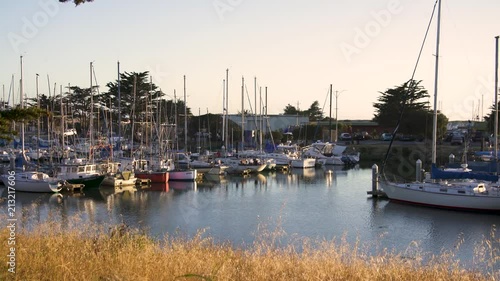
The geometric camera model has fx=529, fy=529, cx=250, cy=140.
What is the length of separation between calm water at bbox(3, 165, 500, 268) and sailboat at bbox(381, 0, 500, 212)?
505 millimetres

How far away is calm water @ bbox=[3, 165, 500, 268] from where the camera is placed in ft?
74.2

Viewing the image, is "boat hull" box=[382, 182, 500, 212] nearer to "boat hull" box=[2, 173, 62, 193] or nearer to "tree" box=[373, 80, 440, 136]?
"boat hull" box=[2, 173, 62, 193]

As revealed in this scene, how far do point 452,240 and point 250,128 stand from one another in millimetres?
66328

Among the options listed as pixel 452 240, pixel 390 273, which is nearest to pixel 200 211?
pixel 452 240

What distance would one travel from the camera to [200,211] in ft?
98.9

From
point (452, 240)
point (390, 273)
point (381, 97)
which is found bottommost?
point (452, 240)

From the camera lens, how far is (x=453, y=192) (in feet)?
94.7

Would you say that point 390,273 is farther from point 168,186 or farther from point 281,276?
point 168,186

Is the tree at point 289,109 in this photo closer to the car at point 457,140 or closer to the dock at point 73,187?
the car at point 457,140

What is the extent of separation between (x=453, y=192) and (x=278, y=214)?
9.63m

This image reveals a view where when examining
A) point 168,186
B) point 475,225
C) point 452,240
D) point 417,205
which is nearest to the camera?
point 452,240

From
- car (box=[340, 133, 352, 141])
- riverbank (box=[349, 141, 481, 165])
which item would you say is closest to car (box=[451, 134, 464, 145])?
riverbank (box=[349, 141, 481, 165])

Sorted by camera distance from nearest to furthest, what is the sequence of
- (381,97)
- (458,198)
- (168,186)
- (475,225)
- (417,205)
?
(475,225) → (458,198) → (417,205) → (168,186) → (381,97)

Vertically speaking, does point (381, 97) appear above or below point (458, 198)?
above
